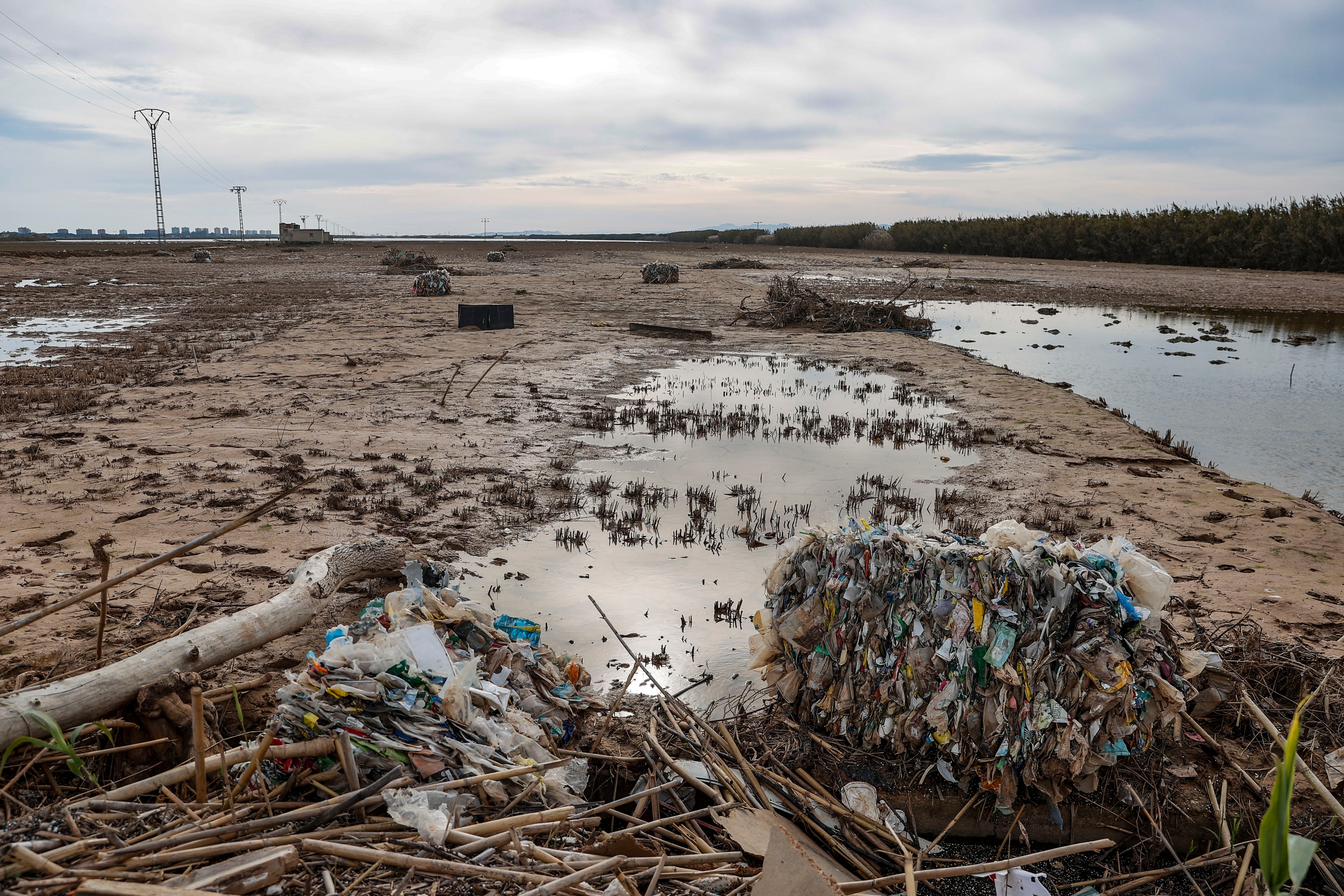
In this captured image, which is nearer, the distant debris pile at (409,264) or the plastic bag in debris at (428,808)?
the plastic bag in debris at (428,808)

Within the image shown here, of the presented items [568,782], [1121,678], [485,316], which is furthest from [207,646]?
[485,316]

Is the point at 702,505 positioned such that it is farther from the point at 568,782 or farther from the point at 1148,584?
the point at 1148,584

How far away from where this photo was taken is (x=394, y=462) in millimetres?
9734

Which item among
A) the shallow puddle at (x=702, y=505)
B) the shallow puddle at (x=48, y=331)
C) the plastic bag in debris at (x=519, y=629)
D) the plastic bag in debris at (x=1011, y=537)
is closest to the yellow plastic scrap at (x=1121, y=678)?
the plastic bag in debris at (x=1011, y=537)

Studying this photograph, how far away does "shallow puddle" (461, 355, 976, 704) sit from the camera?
5.98m

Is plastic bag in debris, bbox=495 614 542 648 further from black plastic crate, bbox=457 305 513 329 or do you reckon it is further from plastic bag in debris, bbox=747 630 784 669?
black plastic crate, bbox=457 305 513 329

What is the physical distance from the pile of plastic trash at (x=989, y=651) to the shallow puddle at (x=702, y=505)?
1076 millimetres

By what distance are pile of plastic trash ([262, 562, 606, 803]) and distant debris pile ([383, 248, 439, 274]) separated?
4119 cm

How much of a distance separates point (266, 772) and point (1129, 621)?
422 cm

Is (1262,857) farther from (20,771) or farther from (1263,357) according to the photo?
(1263,357)

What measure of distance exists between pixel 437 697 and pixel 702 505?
15.9ft

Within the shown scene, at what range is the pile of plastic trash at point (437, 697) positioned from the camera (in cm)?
368

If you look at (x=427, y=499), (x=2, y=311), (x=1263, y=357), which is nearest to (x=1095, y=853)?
(x=427, y=499)

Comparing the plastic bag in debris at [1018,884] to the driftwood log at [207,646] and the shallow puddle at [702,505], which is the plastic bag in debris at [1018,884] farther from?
the driftwood log at [207,646]
